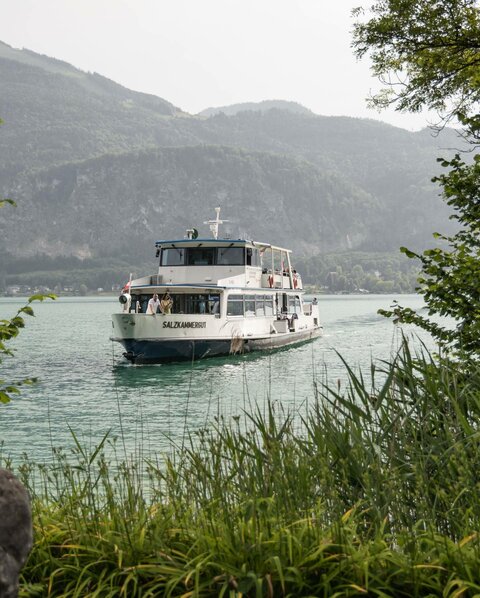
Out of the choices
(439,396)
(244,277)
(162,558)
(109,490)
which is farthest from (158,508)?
(244,277)

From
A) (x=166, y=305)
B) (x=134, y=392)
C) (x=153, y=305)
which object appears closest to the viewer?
(x=134, y=392)

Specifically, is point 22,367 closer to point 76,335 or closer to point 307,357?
point 307,357

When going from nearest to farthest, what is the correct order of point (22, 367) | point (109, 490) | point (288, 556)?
point (288, 556) → point (109, 490) → point (22, 367)

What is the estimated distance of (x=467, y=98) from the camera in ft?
43.3

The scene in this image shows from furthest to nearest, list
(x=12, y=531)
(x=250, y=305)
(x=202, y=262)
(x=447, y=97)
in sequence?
1. (x=202, y=262)
2. (x=250, y=305)
3. (x=447, y=97)
4. (x=12, y=531)

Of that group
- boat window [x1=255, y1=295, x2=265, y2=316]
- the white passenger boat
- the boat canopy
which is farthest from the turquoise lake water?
the boat canopy

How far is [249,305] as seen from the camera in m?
33.2

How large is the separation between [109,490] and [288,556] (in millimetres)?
1395

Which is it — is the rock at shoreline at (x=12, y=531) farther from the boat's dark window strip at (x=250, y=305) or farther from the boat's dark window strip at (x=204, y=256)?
the boat's dark window strip at (x=204, y=256)

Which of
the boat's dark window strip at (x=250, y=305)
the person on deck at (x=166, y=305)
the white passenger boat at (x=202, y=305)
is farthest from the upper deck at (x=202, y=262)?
the person on deck at (x=166, y=305)

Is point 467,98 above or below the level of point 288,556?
above

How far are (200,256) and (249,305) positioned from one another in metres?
3.18

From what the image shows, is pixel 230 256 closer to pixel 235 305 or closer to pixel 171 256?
pixel 171 256

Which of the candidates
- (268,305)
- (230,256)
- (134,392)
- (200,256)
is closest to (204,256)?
(200,256)
